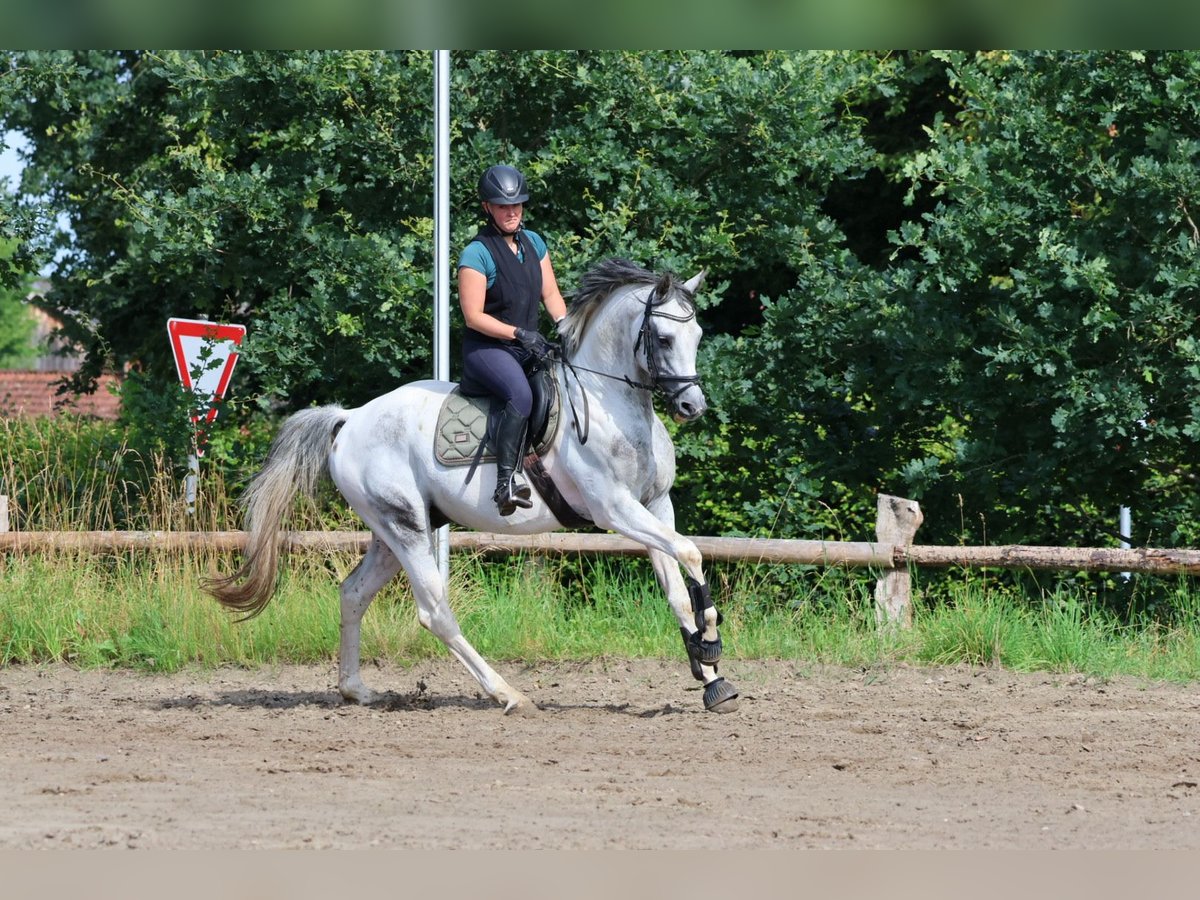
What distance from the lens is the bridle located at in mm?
6938

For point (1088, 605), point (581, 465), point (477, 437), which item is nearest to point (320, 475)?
point (477, 437)

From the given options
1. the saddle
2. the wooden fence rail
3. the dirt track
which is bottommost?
the dirt track

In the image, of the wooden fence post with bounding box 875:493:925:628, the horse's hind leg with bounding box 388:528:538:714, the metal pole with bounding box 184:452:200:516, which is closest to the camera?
the horse's hind leg with bounding box 388:528:538:714

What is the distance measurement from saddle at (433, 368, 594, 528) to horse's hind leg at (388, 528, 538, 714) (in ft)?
1.65

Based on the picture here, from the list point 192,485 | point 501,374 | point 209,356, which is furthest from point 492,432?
point 209,356

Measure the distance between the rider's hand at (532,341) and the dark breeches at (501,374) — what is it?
13cm

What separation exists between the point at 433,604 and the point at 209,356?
4.53 meters

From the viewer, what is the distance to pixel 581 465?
729 centimetres

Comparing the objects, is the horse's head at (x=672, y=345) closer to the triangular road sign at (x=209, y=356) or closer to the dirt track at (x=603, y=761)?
the dirt track at (x=603, y=761)

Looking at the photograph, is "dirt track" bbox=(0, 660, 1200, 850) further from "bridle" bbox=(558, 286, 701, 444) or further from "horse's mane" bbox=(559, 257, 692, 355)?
"horse's mane" bbox=(559, 257, 692, 355)

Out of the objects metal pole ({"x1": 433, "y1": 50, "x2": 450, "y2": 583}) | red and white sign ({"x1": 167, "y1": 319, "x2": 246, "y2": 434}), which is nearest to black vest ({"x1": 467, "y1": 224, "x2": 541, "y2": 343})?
metal pole ({"x1": 433, "y1": 50, "x2": 450, "y2": 583})

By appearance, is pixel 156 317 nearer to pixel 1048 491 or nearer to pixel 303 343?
pixel 303 343

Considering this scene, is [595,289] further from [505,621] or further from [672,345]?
[505,621]

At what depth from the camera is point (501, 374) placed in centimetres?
730
